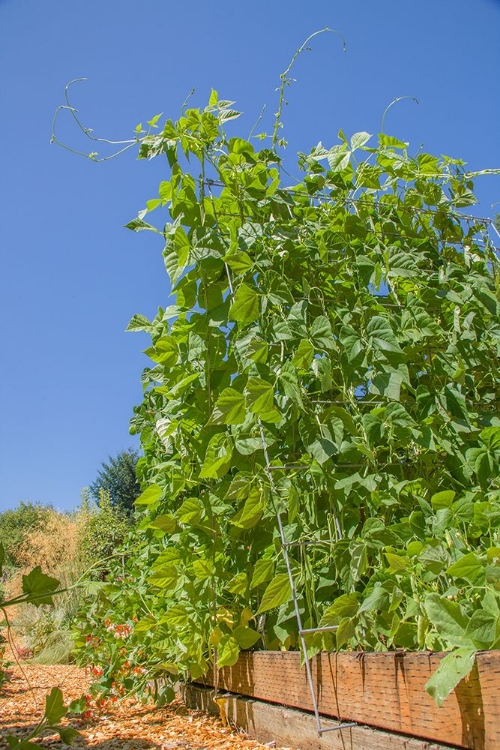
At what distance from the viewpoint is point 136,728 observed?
185 centimetres

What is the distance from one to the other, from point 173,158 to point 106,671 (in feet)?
7.23

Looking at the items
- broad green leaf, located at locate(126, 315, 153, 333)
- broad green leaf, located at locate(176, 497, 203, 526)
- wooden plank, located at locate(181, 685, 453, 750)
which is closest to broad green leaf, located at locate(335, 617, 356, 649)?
wooden plank, located at locate(181, 685, 453, 750)

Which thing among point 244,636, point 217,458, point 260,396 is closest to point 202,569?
point 244,636

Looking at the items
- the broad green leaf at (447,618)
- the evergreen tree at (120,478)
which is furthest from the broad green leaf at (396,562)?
the evergreen tree at (120,478)

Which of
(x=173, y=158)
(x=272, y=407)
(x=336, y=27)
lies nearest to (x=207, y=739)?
(x=272, y=407)

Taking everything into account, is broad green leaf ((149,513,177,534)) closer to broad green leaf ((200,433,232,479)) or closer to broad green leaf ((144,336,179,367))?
broad green leaf ((200,433,232,479))

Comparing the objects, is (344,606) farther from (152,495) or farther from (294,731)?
(152,495)

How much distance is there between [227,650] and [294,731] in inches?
11.0

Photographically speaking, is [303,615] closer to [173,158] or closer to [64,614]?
[173,158]

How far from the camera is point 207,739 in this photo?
1.52m

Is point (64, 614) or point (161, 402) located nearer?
point (161, 402)

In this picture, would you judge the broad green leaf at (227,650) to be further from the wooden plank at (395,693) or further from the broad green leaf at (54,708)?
the broad green leaf at (54,708)

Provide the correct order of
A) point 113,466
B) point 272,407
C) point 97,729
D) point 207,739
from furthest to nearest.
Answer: point 113,466
point 97,729
point 207,739
point 272,407

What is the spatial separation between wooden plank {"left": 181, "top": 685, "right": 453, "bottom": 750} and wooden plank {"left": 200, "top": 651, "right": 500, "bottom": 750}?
18 millimetres
